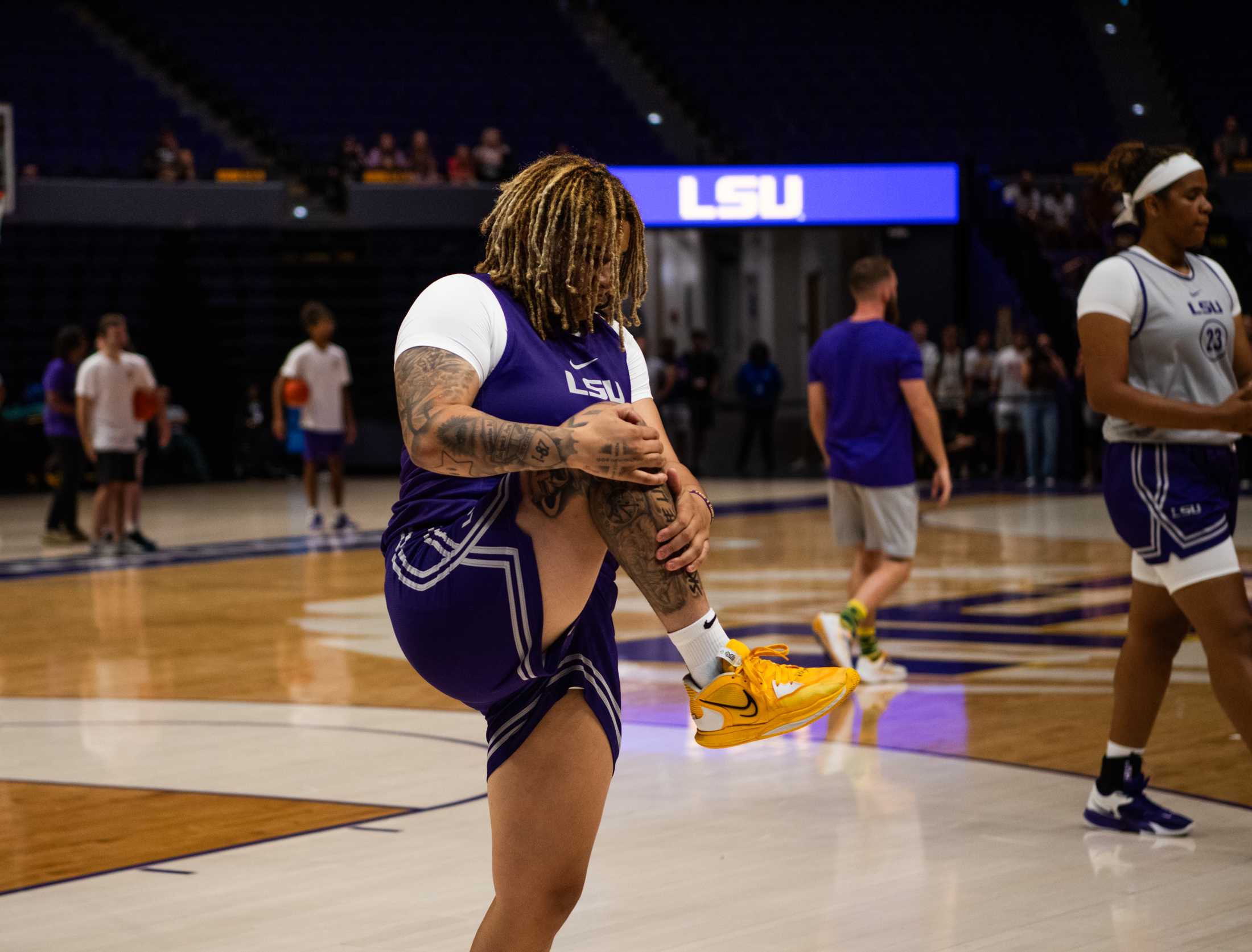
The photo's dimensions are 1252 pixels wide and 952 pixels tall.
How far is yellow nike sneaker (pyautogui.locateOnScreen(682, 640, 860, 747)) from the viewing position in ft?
8.09

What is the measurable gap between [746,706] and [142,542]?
34.6 feet

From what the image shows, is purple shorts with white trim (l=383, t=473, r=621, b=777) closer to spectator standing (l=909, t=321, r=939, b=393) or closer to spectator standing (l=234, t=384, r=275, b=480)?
spectator standing (l=909, t=321, r=939, b=393)

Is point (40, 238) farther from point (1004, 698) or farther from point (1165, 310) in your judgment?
point (1165, 310)

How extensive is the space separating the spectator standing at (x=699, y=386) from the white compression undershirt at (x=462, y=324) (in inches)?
675

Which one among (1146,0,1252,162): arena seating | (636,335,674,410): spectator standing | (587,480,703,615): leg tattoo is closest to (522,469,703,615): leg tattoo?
(587,480,703,615): leg tattoo

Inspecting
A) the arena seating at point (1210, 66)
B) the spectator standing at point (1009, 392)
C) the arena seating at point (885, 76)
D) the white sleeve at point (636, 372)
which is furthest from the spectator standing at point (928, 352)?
Result: the white sleeve at point (636, 372)

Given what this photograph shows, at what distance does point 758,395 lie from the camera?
19.8 meters

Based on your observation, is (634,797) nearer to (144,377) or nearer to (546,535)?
(546,535)

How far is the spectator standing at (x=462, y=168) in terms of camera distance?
67.4ft

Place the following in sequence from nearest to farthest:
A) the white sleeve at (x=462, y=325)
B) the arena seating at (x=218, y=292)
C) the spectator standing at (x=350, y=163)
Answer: the white sleeve at (x=462, y=325) → the spectator standing at (x=350, y=163) → the arena seating at (x=218, y=292)

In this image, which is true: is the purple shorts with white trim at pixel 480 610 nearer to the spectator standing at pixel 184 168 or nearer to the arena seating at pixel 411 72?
the spectator standing at pixel 184 168

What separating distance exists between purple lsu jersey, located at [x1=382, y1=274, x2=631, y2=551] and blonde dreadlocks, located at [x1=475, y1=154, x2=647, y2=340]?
0.03 meters

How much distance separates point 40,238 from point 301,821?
59.7ft

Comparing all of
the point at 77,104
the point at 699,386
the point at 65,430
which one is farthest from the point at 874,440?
the point at 77,104
